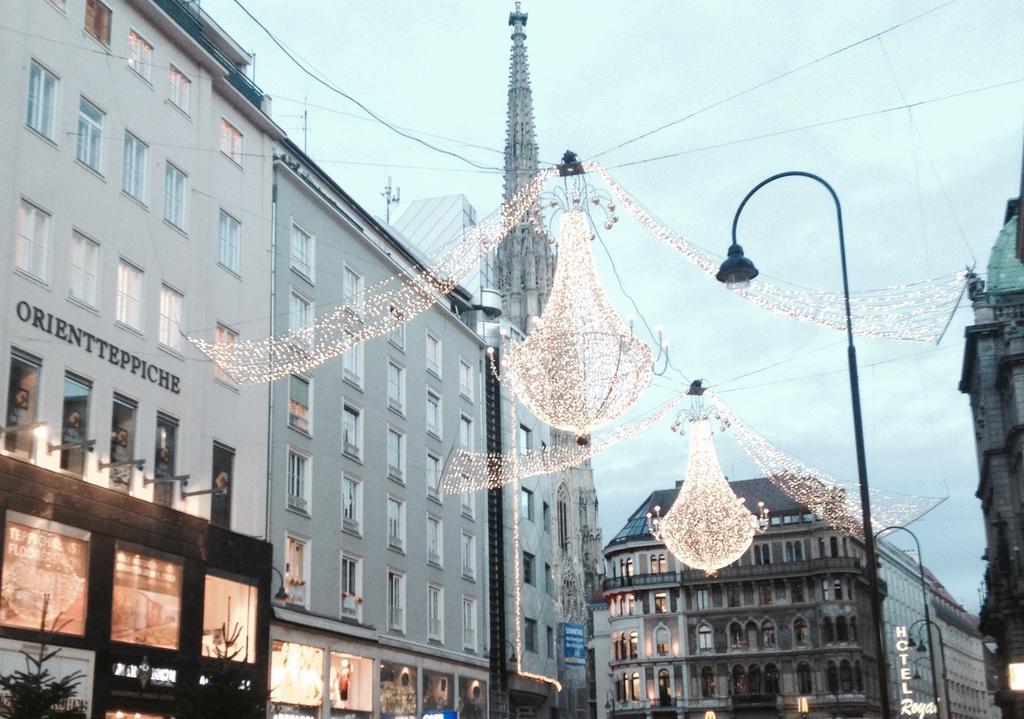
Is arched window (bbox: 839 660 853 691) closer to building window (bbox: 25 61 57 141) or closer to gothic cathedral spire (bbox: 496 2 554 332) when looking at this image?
gothic cathedral spire (bbox: 496 2 554 332)

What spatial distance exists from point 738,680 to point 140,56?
81550mm

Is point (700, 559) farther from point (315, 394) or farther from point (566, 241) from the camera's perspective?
point (566, 241)

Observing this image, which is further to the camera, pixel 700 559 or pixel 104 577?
pixel 700 559

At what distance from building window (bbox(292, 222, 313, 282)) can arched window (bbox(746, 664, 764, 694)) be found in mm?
70744

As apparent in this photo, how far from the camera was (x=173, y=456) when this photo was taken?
31.0m

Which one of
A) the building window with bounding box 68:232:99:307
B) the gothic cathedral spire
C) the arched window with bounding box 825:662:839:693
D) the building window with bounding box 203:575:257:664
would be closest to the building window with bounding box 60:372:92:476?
the building window with bounding box 68:232:99:307

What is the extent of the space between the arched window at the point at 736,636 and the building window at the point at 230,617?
74.0 meters

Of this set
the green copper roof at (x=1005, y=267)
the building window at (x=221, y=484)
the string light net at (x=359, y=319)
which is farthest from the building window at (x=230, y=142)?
the green copper roof at (x=1005, y=267)

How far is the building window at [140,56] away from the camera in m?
30.9

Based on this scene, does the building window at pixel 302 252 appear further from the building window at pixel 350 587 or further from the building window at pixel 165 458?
the building window at pixel 165 458

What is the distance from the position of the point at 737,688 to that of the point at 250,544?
74.2m

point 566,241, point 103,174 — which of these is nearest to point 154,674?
point 103,174

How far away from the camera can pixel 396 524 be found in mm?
45344

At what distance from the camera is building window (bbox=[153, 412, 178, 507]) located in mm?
29953
